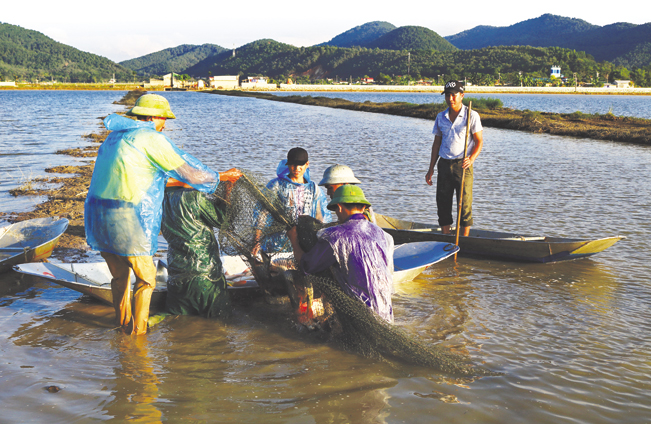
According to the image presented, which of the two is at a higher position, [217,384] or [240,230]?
[240,230]

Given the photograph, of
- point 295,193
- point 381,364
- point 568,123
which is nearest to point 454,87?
point 295,193

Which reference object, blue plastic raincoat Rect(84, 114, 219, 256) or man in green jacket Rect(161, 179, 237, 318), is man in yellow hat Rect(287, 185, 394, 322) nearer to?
man in green jacket Rect(161, 179, 237, 318)

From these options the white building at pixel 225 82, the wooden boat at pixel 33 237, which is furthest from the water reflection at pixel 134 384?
the white building at pixel 225 82

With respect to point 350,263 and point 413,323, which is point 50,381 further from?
point 413,323

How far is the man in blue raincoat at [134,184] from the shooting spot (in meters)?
4.35

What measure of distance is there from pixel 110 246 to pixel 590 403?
169 inches

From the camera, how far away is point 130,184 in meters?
4.36

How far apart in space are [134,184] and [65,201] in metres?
7.16

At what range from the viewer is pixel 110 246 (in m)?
4.48

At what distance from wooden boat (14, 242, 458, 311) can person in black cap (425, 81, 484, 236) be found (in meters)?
1.02

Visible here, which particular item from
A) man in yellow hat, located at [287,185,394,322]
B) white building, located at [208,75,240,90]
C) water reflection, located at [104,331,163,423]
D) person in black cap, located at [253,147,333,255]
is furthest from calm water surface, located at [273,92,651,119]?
white building, located at [208,75,240,90]

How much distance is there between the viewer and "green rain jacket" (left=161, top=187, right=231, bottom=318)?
491cm

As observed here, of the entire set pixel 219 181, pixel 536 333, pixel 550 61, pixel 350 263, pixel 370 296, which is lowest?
pixel 536 333

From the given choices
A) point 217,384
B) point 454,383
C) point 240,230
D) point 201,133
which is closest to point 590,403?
point 454,383
